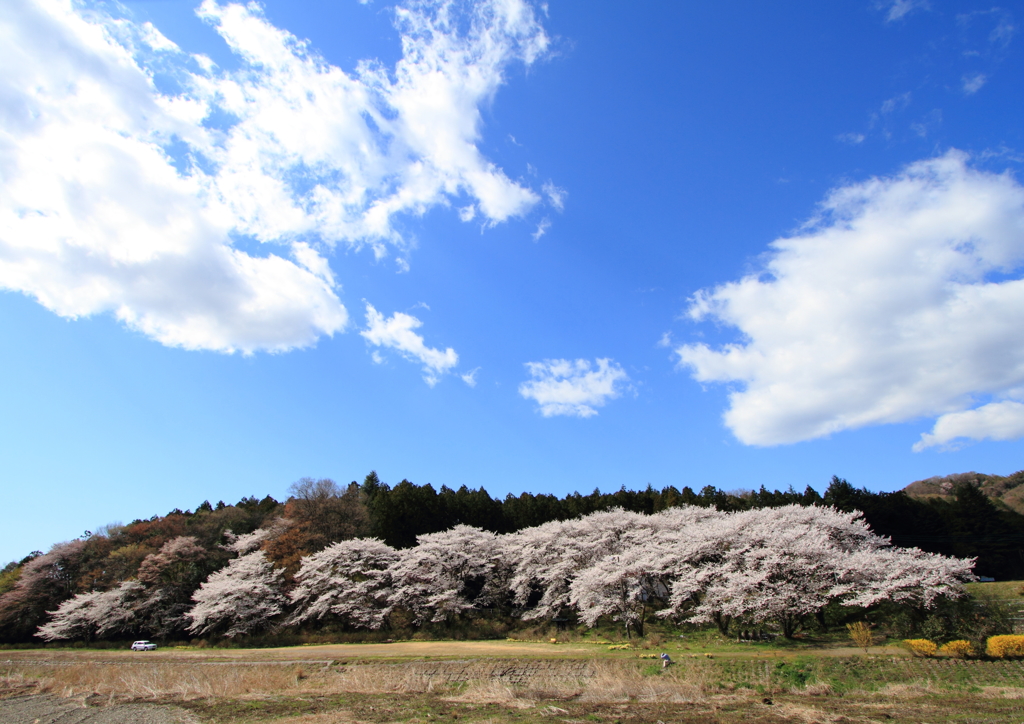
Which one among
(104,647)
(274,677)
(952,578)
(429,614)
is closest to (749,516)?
(952,578)

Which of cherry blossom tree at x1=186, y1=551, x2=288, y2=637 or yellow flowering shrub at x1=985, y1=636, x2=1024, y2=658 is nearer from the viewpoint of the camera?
yellow flowering shrub at x1=985, y1=636, x2=1024, y2=658

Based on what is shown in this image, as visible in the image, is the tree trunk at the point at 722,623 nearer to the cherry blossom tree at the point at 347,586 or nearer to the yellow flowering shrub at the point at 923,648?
the yellow flowering shrub at the point at 923,648

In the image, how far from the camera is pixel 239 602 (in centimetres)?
3347

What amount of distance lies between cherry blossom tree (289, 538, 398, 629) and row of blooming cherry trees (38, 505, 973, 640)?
0.29ft

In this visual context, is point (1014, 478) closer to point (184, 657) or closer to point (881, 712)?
point (881, 712)

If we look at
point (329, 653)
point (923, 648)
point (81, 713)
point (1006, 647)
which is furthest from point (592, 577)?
point (81, 713)

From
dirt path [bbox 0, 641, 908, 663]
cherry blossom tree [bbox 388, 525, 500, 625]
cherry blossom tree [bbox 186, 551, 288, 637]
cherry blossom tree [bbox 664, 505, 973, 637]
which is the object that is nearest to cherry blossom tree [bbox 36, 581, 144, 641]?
dirt path [bbox 0, 641, 908, 663]

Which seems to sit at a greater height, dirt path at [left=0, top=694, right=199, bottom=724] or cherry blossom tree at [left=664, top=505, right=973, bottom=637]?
cherry blossom tree at [left=664, top=505, right=973, bottom=637]

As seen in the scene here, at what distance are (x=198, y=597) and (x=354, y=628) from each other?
10726mm

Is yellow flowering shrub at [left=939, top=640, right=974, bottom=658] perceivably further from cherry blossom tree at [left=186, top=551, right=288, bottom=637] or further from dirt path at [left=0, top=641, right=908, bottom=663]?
cherry blossom tree at [left=186, top=551, right=288, bottom=637]

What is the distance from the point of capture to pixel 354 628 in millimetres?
34062

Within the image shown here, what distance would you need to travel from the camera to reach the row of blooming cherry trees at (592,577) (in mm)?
23594

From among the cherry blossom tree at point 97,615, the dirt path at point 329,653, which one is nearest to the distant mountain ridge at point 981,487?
the dirt path at point 329,653

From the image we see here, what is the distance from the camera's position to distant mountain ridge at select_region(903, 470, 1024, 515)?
214 ft
